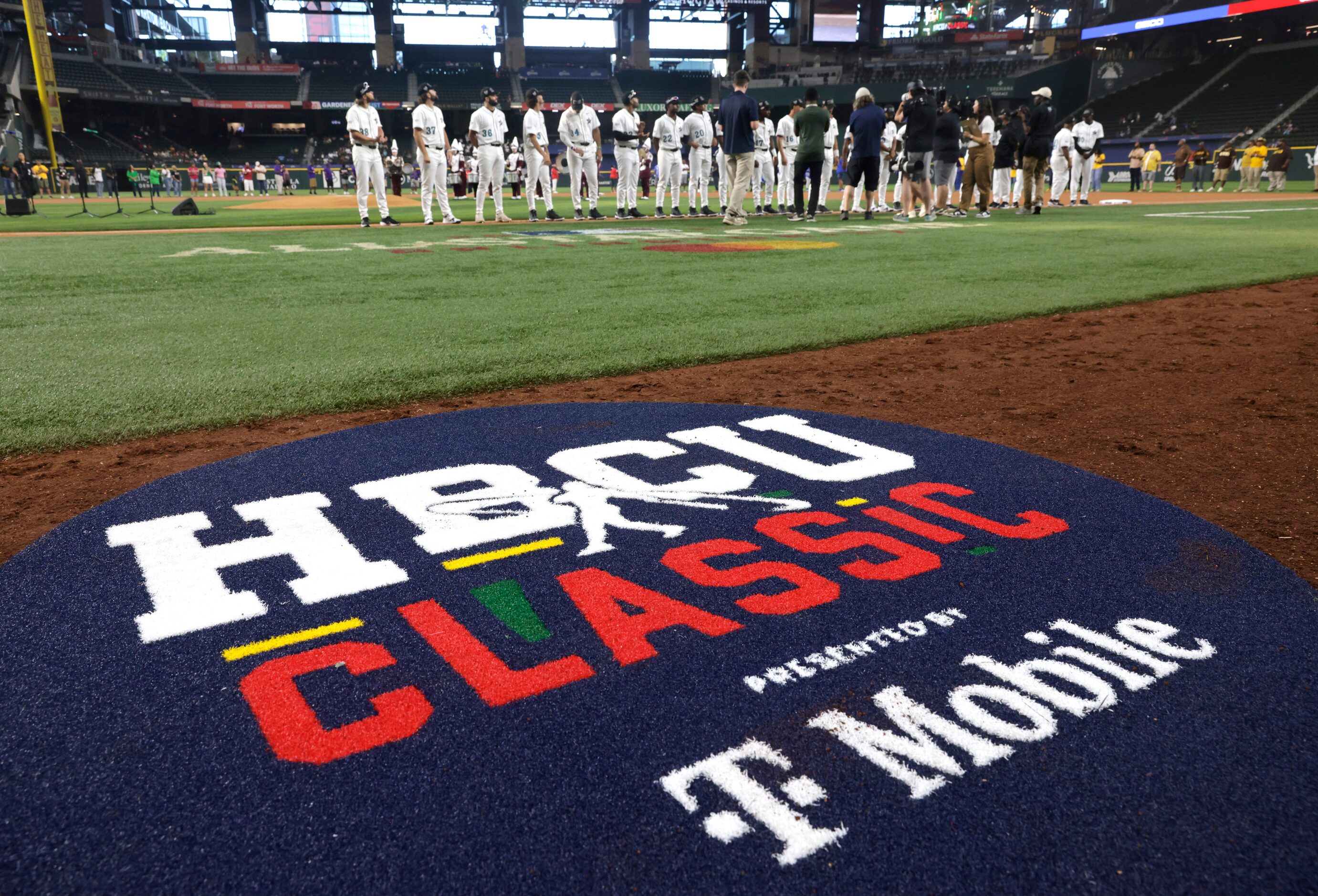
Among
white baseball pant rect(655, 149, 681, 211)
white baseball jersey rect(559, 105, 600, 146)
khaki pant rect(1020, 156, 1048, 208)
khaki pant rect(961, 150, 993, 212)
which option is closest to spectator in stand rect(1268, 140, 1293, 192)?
khaki pant rect(1020, 156, 1048, 208)

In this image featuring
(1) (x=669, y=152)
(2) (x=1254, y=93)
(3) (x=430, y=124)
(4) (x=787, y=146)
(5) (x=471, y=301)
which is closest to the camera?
(5) (x=471, y=301)

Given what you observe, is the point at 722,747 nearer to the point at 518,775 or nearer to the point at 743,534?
the point at 518,775

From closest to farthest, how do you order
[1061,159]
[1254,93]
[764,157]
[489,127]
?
1. [489,127]
2. [764,157]
3. [1061,159]
4. [1254,93]

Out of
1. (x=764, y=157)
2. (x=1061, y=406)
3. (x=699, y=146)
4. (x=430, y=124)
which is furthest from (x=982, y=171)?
(x=1061, y=406)

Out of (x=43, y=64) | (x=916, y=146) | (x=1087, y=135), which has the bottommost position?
(x=916, y=146)

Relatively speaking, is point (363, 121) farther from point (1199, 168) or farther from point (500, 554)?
point (1199, 168)

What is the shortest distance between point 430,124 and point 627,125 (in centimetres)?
374

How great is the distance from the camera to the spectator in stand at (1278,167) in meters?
27.2

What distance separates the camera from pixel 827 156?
18.1 meters

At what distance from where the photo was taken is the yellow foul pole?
79.2 ft

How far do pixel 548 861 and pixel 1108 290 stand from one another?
757cm

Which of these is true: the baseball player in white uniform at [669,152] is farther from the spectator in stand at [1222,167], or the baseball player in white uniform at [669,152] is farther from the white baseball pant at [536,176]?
the spectator in stand at [1222,167]

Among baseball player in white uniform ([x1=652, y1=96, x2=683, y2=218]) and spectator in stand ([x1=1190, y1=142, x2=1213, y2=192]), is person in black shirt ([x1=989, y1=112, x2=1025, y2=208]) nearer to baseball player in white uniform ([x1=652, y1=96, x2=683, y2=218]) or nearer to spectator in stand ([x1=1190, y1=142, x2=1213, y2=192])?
baseball player in white uniform ([x1=652, y1=96, x2=683, y2=218])

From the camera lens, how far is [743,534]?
246 cm
